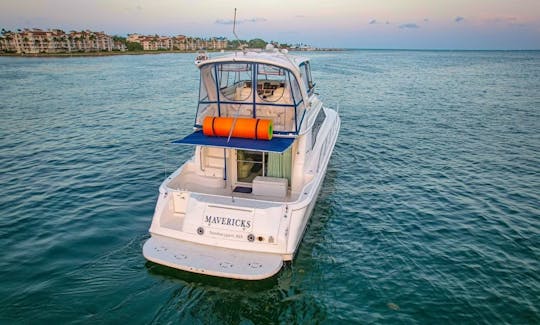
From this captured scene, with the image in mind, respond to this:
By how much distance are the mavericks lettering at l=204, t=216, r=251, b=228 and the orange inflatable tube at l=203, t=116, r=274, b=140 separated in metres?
2.08

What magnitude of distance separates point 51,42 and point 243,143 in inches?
5721

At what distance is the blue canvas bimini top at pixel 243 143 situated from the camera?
8.17 metres

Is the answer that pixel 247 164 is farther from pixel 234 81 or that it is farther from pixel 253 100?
pixel 234 81

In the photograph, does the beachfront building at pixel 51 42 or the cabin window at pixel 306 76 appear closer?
the cabin window at pixel 306 76

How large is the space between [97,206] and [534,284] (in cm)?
1181

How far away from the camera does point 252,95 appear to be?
9742 mm

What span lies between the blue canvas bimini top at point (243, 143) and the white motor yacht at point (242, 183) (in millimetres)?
23

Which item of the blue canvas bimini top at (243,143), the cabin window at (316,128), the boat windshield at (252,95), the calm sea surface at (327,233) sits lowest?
the calm sea surface at (327,233)

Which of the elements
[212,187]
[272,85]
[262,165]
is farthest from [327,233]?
[272,85]

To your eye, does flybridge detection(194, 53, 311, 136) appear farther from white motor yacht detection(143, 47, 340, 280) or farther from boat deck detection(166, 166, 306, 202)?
boat deck detection(166, 166, 306, 202)

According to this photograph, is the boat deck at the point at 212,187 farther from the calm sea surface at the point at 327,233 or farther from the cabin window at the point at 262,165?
the calm sea surface at the point at 327,233

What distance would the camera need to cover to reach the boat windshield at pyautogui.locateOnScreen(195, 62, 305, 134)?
9.12 m

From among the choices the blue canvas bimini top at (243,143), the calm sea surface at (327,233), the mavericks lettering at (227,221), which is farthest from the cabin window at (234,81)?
the calm sea surface at (327,233)

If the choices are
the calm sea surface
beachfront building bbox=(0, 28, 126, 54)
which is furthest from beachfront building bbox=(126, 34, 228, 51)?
the calm sea surface
